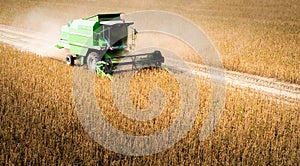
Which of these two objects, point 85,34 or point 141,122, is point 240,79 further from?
point 141,122

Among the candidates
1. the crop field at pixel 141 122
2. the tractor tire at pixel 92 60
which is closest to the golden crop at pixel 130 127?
the crop field at pixel 141 122

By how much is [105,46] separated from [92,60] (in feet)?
2.14

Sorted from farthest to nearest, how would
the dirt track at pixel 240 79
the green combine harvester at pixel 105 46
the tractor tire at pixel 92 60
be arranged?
the tractor tire at pixel 92 60 → the green combine harvester at pixel 105 46 → the dirt track at pixel 240 79

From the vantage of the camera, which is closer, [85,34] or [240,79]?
[85,34]

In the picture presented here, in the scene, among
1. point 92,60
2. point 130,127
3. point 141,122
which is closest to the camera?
point 130,127

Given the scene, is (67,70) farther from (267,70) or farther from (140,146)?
(267,70)

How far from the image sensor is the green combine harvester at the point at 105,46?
425 inches

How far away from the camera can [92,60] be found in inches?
441

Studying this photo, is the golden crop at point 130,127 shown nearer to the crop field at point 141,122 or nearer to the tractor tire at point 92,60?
the crop field at point 141,122

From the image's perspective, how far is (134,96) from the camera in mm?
8367

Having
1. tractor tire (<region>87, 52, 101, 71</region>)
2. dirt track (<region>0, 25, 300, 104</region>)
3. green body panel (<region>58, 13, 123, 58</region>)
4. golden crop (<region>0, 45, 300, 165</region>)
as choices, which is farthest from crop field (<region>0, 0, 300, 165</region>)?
green body panel (<region>58, 13, 123, 58</region>)

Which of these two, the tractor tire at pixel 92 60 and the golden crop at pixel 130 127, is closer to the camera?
the golden crop at pixel 130 127

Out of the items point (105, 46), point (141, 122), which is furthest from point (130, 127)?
point (105, 46)

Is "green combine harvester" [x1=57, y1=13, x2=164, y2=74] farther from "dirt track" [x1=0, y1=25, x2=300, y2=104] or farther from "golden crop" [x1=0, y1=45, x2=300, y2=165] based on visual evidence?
"dirt track" [x1=0, y1=25, x2=300, y2=104]
